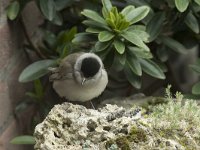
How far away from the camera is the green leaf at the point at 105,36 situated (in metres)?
3.04

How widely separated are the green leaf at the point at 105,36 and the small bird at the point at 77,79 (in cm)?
19

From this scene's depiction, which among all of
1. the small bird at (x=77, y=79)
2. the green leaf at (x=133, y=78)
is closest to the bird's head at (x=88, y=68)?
the small bird at (x=77, y=79)

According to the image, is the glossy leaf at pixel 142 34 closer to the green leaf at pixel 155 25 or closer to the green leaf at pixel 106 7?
the green leaf at pixel 106 7

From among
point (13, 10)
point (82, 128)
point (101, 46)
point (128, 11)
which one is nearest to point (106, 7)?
point (128, 11)

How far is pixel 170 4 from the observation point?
338 centimetres

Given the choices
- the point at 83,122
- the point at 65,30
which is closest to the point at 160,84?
the point at 65,30

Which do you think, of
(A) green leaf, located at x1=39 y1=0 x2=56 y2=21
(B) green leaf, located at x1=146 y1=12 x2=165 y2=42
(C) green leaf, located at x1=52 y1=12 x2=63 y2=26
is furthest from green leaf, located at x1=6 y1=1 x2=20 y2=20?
(B) green leaf, located at x1=146 y1=12 x2=165 y2=42

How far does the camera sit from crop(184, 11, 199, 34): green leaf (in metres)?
3.49

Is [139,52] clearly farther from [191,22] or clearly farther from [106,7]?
[191,22]

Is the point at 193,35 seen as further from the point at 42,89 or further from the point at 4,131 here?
the point at 4,131

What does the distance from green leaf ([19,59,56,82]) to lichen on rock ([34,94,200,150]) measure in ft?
3.26

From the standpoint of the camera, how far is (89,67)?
10.5 ft

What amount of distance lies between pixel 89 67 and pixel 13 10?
2.12 ft

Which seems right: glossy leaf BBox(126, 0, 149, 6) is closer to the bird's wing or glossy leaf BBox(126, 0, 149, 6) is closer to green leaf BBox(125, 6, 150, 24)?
green leaf BBox(125, 6, 150, 24)
